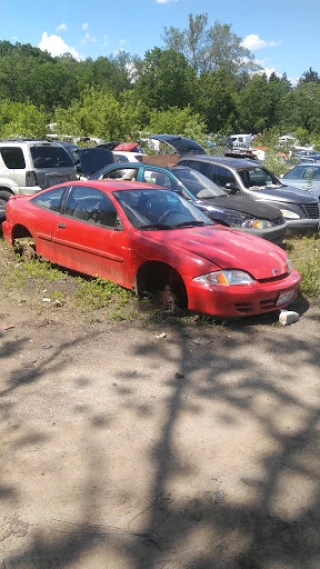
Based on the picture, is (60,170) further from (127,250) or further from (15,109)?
(15,109)

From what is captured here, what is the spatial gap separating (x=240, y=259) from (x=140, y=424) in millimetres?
2496

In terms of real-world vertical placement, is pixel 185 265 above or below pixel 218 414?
above

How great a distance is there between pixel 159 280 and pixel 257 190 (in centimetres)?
552

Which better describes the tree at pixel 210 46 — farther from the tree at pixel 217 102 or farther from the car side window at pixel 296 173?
the car side window at pixel 296 173

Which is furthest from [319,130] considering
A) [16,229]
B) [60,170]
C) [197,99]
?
[16,229]

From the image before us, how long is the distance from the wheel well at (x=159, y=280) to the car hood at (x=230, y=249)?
0.31 meters

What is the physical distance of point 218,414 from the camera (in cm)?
402

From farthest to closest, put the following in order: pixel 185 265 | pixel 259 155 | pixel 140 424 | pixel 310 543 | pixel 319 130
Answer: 1. pixel 319 130
2. pixel 259 155
3. pixel 185 265
4. pixel 140 424
5. pixel 310 543

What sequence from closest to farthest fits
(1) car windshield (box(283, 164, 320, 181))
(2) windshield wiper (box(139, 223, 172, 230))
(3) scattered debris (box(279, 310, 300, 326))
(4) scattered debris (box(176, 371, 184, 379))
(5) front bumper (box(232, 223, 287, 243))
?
1. (4) scattered debris (box(176, 371, 184, 379))
2. (3) scattered debris (box(279, 310, 300, 326))
3. (2) windshield wiper (box(139, 223, 172, 230))
4. (5) front bumper (box(232, 223, 287, 243))
5. (1) car windshield (box(283, 164, 320, 181))

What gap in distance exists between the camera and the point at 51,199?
7.65m

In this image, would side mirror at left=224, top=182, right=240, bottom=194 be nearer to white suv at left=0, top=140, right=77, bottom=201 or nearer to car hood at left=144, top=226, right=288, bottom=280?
white suv at left=0, top=140, right=77, bottom=201

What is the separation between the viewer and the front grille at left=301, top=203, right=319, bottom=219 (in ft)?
35.7

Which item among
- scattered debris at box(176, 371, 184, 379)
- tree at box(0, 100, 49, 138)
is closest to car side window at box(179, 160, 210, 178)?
scattered debris at box(176, 371, 184, 379)

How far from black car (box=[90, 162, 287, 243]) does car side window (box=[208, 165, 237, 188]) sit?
0.76 meters
